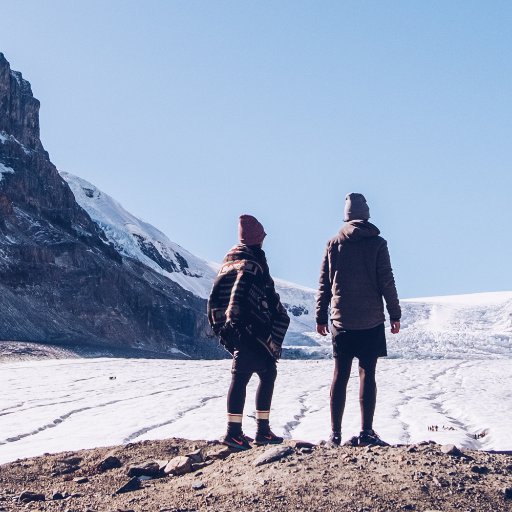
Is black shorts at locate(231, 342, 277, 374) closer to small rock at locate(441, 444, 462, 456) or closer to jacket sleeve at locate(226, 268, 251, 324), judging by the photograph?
jacket sleeve at locate(226, 268, 251, 324)

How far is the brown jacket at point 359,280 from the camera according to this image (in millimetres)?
6645

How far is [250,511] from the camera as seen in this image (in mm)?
4379

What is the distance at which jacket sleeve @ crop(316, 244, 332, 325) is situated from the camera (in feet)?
22.6

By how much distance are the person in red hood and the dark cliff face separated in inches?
1730

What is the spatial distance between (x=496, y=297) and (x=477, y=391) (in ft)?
290

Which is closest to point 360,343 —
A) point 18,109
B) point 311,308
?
point 18,109

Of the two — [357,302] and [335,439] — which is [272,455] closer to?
[335,439]

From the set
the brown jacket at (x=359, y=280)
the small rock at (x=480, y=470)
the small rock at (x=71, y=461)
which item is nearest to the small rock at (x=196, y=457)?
the small rock at (x=71, y=461)

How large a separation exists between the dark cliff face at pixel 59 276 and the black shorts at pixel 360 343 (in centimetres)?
4408

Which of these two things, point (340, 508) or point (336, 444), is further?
point (336, 444)

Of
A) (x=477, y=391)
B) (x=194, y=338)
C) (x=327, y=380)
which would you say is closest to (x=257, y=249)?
(x=477, y=391)

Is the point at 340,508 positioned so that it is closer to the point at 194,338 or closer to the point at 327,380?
the point at 327,380

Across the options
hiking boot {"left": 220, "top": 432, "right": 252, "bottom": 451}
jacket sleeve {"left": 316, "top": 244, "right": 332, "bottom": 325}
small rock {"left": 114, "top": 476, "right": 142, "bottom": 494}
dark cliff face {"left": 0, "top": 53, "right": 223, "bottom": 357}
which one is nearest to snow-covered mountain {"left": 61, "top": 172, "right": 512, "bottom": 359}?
dark cliff face {"left": 0, "top": 53, "right": 223, "bottom": 357}

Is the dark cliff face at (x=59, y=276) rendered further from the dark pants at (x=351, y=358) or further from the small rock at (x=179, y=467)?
the small rock at (x=179, y=467)
